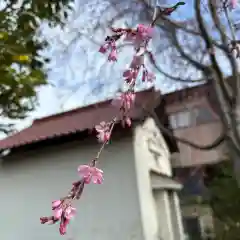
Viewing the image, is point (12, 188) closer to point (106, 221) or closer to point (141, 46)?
point (106, 221)

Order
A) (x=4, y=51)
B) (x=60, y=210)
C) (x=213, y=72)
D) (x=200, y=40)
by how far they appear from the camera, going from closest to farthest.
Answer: (x=60, y=210)
(x=4, y=51)
(x=213, y=72)
(x=200, y=40)

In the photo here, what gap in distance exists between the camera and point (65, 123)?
29.9 feet

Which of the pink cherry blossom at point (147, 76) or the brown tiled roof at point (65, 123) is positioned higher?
the brown tiled roof at point (65, 123)

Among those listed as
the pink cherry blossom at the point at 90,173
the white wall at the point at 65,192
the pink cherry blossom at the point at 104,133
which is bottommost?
the pink cherry blossom at the point at 90,173

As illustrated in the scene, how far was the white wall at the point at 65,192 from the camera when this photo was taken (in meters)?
7.27

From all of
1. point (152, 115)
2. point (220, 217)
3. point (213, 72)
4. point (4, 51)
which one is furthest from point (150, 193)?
point (220, 217)

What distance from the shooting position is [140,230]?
713 centimetres

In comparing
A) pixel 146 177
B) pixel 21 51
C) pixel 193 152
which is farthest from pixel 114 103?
pixel 193 152

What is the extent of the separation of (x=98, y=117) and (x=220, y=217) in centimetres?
656

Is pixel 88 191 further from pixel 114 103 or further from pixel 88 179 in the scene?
pixel 88 179

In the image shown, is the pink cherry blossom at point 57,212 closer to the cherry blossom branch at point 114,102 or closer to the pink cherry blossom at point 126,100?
the cherry blossom branch at point 114,102

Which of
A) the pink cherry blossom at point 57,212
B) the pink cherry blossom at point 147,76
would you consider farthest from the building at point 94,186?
the pink cherry blossom at point 57,212

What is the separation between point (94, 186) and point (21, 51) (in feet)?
14.3

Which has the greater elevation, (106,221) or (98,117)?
(98,117)
